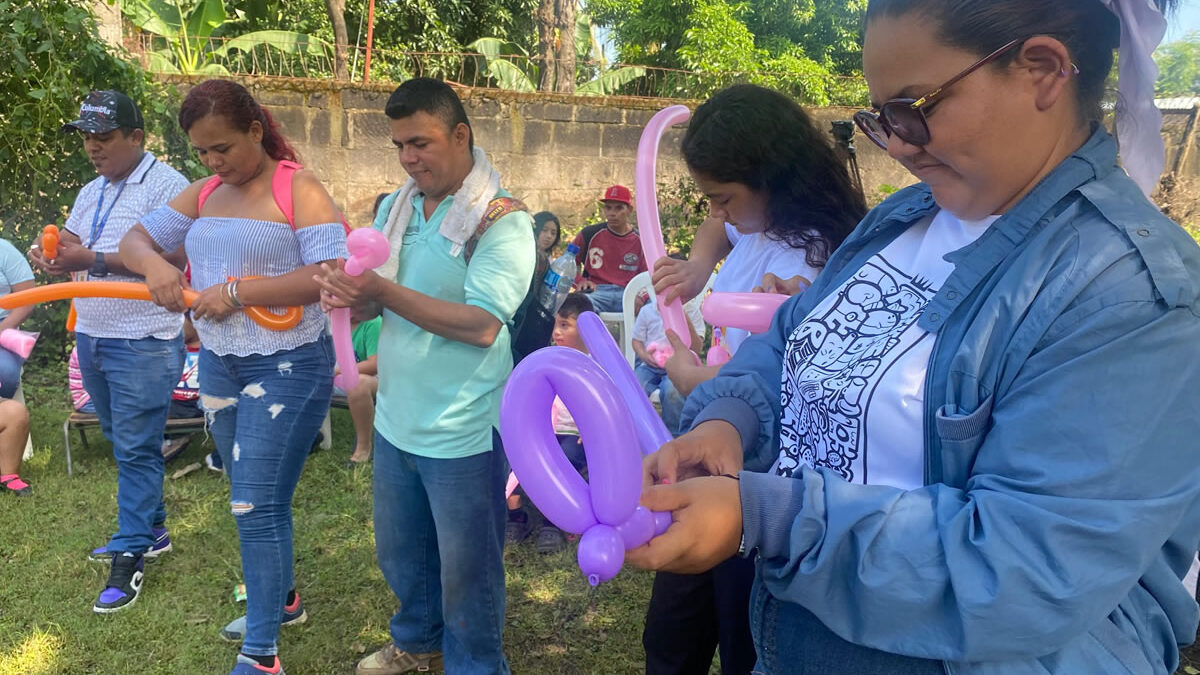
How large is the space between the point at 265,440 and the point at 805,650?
1950 mm

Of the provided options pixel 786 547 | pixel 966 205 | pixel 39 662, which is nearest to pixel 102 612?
pixel 39 662

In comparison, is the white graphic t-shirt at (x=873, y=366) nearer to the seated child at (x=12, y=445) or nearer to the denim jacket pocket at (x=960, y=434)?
the denim jacket pocket at (x=960, y=434)

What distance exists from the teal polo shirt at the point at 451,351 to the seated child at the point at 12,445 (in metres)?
3.17

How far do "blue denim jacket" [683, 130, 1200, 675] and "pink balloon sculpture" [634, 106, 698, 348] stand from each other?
57.1 inches

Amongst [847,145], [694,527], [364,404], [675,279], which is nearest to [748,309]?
[675,279]

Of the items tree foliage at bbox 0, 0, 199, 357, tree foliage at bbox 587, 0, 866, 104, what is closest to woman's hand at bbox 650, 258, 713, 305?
tree foliage at bbox 0, 0, 199, 357

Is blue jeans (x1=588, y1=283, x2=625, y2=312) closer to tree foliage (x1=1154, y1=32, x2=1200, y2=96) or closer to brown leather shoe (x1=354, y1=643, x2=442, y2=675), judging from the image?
brown leather shoe (x1=354, y1=643, x2=442, y2=675)

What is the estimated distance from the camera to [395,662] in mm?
2809

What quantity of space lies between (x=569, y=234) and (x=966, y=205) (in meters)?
8.18

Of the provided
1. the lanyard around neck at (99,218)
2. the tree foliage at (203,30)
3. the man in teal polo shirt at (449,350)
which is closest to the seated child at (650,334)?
the man in teal polo shirt at (449,350)

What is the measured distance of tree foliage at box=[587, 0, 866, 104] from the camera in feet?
46.5

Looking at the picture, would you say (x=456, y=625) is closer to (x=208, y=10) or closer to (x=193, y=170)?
(x=193, y=170)

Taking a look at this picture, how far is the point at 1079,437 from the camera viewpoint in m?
0.82

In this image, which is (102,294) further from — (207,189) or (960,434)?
(960,434)
